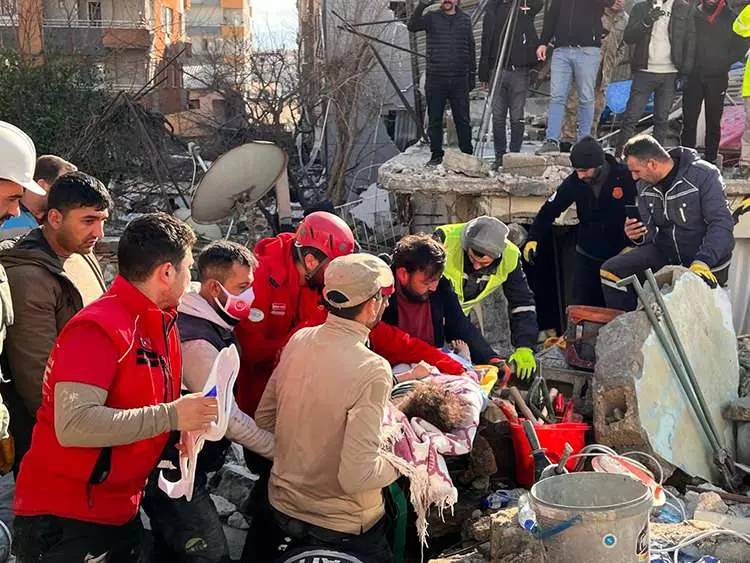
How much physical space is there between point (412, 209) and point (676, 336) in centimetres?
560

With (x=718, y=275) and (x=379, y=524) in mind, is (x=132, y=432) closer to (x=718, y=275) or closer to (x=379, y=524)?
(x=379, y=524)

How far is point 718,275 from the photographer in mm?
5918

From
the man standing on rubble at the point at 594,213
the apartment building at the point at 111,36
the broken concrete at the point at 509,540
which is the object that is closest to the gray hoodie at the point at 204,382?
the broken concrete at the point at 509,540

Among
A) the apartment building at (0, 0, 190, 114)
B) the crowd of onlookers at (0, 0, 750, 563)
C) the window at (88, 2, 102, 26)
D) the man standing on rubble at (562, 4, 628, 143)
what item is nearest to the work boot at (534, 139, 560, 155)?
the man standing on rubble at (562, 4, 628, 143)

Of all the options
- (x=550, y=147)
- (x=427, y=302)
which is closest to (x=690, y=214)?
(x=427, y=302)

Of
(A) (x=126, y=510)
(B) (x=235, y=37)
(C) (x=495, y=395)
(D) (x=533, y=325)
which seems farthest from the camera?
(B) (x=235, y=37)

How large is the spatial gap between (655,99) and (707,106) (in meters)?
0.53

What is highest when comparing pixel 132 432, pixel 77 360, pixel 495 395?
pixel 77 360

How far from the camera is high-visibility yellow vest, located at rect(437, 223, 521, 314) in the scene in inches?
206

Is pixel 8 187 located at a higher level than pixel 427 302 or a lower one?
higher

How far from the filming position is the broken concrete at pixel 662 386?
4625 mm

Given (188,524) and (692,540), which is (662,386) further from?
(188,524)

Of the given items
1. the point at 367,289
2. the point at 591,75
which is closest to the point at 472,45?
the point at 591,75

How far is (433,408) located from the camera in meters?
3.58
